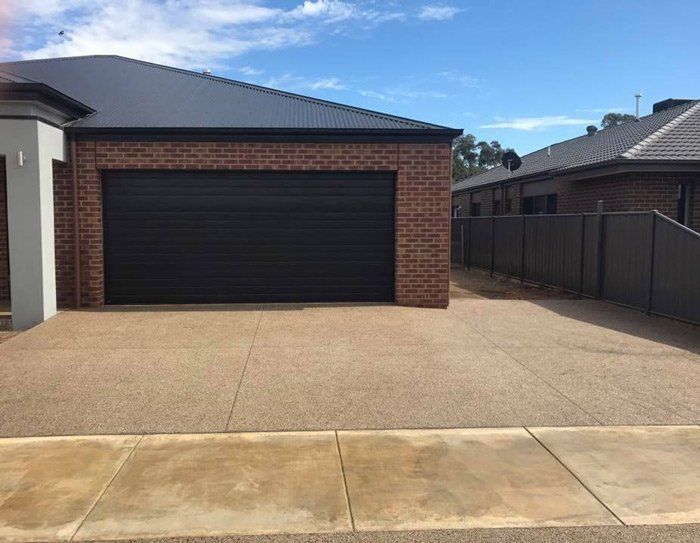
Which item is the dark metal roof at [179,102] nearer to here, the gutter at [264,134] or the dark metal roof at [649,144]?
the gutter at [264,134]

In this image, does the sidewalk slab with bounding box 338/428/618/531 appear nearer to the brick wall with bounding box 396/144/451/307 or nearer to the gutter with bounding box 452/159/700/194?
the brick wall with bounding box 396/144/451/307

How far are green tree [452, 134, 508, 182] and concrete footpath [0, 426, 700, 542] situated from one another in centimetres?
7345

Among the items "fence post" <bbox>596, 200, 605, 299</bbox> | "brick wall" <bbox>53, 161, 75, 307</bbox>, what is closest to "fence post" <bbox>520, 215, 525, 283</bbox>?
"fence post" <bbox>596, 200, 605, 299</bbox>

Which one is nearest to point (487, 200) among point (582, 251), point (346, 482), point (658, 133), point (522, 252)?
point (522, 252)

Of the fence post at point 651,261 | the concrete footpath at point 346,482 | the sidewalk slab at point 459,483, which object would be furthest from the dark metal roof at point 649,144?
the sidewalk slab at point 459,483

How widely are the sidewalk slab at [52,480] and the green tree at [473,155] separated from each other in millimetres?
74176

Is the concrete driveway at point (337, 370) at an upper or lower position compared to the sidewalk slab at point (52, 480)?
upper

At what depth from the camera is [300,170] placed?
11.8 meters

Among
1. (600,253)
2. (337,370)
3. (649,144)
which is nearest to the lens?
(337,370)

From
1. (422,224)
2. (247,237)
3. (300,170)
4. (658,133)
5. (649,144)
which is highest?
(658,133)

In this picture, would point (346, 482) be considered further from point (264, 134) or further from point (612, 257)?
point (612, 257)

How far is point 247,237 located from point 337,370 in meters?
5.07

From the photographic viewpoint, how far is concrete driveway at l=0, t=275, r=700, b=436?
235 inches

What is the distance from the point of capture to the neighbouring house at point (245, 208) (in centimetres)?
1148
